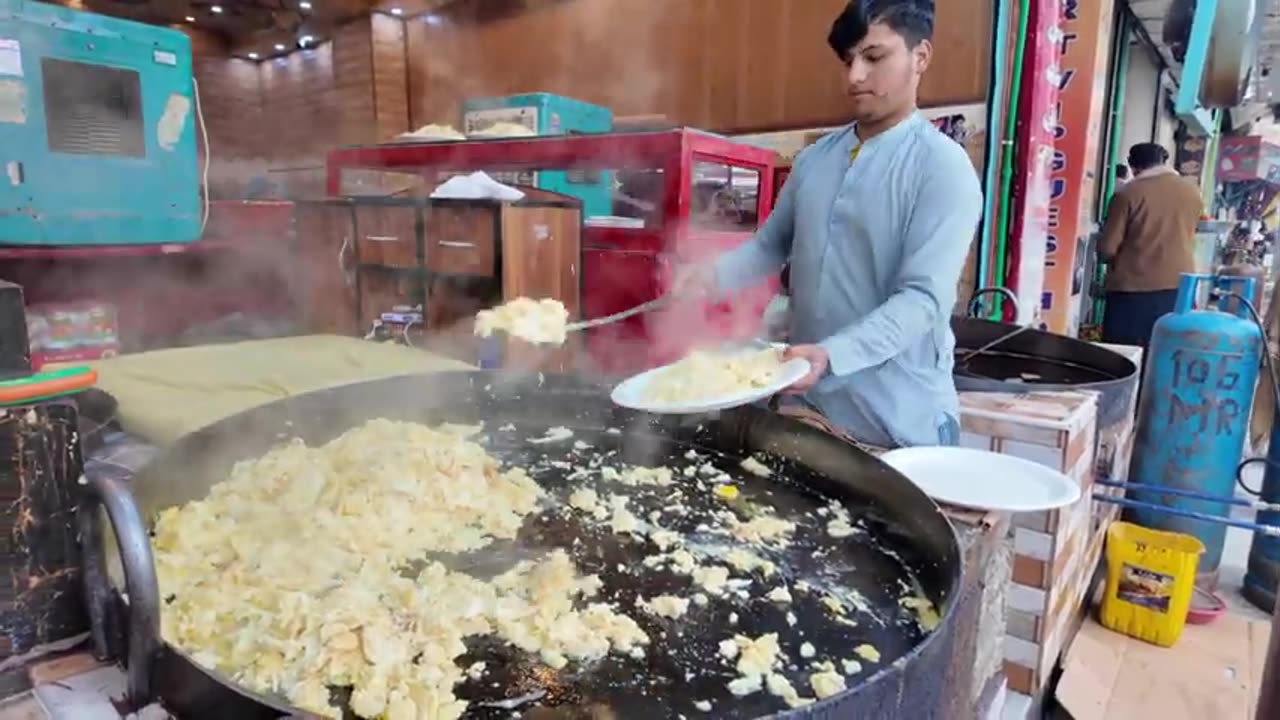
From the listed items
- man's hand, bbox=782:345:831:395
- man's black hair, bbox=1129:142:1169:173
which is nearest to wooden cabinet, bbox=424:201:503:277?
man's hand, bbox=782:345:831:395

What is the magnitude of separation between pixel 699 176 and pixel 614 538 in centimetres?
366

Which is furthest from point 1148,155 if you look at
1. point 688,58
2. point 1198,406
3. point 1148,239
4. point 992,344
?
point 688,58

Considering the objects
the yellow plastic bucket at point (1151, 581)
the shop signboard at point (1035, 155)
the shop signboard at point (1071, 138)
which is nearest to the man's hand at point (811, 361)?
the yellow plastic bucket at point (1151, 581)

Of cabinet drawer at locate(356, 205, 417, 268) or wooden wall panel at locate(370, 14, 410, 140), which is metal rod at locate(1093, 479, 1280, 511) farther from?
cabinet drawer at locate(356, 205, 417, 268)

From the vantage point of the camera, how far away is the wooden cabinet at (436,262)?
3.50 metres

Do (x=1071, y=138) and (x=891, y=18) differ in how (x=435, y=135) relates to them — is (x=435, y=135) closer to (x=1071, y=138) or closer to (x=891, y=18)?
(x=891, y=18)

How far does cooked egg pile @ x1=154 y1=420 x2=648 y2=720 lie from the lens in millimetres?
977

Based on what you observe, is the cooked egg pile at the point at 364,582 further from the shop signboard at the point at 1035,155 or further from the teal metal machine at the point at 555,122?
the shop signboard at the point at 1035,155

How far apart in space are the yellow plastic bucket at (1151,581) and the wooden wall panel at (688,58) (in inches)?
118

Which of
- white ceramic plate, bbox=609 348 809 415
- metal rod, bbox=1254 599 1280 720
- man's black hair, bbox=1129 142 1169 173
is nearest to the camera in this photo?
metal rod, bbox=1254 599 1280 720

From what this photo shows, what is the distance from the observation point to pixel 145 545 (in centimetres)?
79

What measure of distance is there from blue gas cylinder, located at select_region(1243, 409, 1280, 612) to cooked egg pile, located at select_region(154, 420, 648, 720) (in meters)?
3.71

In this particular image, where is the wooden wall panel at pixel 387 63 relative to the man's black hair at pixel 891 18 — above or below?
above

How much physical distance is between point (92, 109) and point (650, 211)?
2.65 meters
